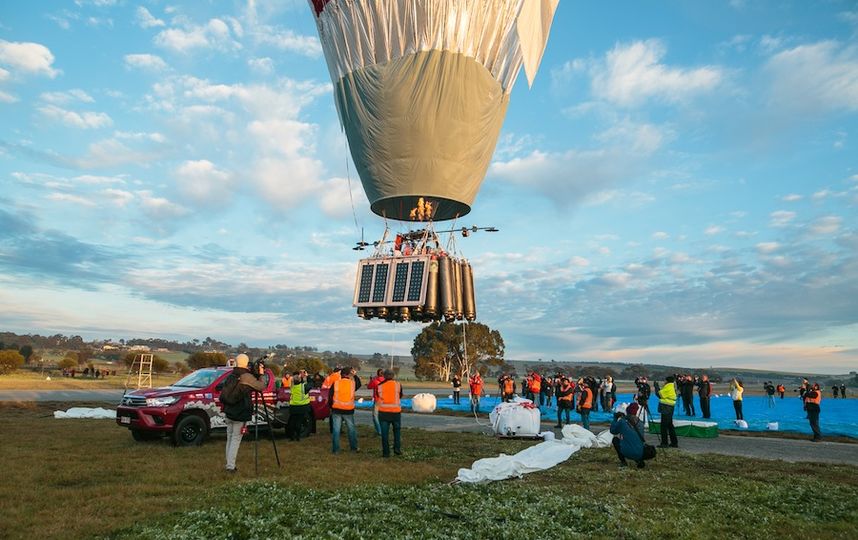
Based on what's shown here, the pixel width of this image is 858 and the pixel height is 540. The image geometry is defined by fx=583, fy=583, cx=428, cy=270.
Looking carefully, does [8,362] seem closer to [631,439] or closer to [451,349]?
[451,349]

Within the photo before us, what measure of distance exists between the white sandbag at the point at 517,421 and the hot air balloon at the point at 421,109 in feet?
20.6

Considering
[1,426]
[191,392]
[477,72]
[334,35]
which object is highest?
[334,35]

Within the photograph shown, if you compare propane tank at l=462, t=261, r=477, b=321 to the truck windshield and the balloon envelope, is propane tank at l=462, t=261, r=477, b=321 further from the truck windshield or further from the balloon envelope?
the truck windshield

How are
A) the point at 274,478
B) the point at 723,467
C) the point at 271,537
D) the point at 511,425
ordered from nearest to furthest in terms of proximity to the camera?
the point at 271,537, the point at 274,478, the point at 723,467, the point at 511,425

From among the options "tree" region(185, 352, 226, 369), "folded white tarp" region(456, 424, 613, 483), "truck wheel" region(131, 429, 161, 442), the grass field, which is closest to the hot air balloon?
"folded white tarp" region(456, 424, 613, 483)

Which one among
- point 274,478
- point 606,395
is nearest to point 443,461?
point 274,478

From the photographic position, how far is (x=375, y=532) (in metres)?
6.29

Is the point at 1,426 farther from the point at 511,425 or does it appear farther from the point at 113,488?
the point at 511,425

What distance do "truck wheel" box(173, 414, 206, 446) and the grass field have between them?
471mm

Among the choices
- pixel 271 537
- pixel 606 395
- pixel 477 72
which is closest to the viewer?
pixel 271 537

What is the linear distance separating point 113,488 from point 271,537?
3724 millimetres

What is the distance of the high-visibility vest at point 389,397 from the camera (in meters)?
12.7

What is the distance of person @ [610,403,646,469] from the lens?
11.2 meters

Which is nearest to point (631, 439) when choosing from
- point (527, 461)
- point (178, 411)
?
point (527, 461)
